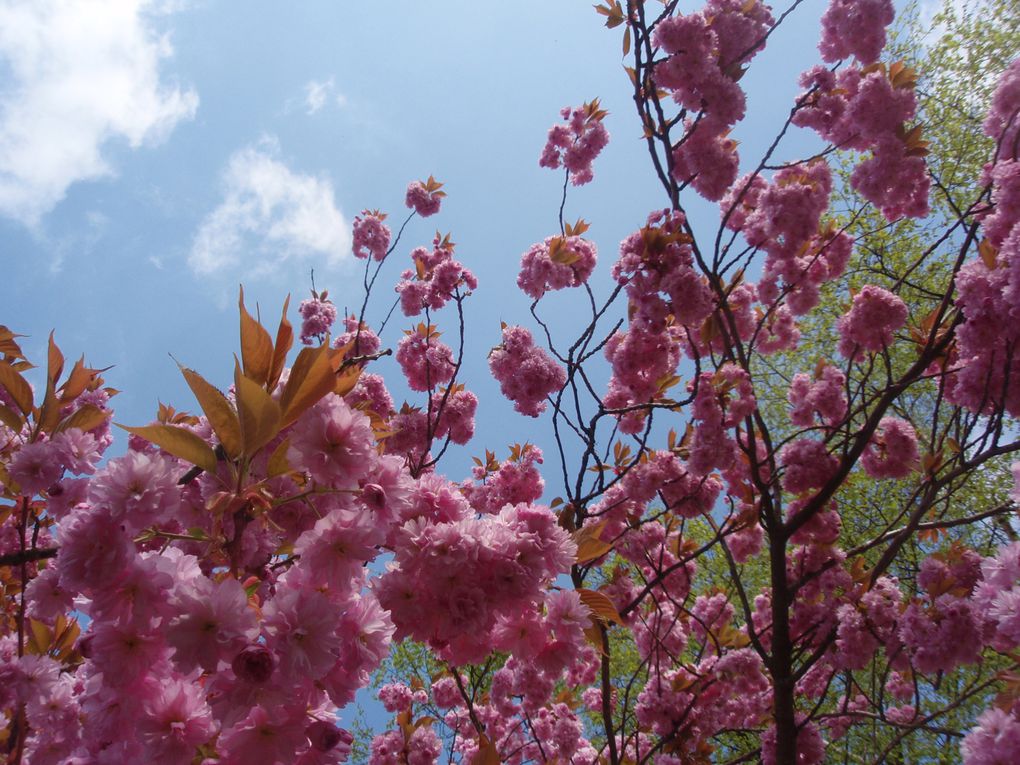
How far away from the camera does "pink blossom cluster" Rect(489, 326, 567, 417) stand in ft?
13.1

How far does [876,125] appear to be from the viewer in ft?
11.0

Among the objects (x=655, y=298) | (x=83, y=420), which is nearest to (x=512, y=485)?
(x=655, y=298)

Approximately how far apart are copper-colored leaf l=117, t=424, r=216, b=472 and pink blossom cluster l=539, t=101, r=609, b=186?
14.2ft

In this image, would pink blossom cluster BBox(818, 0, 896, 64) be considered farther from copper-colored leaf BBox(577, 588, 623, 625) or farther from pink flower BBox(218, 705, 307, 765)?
pink flower BBox(218, 705, 307, 765)

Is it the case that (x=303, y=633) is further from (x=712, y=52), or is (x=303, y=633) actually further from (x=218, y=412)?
(x=712, y=52)

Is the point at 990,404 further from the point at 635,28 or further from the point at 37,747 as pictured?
the point at 37,747

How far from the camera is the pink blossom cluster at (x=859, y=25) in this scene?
3447 millimetres

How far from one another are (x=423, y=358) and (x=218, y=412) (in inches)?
143

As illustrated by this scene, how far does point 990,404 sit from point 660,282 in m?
1.62

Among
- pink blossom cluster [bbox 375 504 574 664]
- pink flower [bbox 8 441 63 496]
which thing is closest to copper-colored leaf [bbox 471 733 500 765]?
pink blossom cluster [bbox 375 504 574 664]

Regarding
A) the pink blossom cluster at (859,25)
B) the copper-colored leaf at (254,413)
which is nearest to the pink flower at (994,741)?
the copper-colored leaf at (254,413)

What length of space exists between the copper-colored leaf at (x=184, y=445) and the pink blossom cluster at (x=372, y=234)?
5448mm

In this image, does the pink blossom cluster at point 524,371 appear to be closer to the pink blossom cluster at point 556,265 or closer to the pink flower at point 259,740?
the pink blossom cluster at point 556,265

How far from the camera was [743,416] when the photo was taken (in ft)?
10.3
